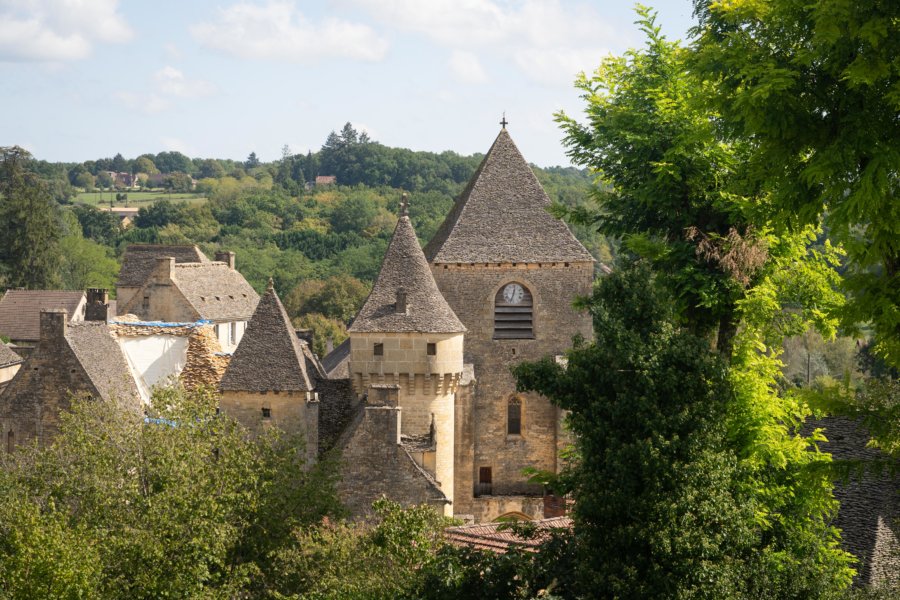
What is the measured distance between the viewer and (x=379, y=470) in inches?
1059

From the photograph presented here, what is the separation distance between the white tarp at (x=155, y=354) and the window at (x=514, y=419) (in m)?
10.1

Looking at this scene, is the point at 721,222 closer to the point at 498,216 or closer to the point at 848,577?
the point at 848,577

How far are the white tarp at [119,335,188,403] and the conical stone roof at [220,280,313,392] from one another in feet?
25.0

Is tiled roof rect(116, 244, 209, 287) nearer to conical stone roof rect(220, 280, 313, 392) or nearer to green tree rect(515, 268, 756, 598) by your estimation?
conical stone roof rect(220, 280, 313, 392)

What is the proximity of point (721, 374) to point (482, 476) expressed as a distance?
57.8 feet

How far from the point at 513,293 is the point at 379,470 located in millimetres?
10300

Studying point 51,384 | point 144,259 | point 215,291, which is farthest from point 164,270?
point 51,384

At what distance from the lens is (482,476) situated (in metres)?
35.8

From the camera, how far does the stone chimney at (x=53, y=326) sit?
1287 inches

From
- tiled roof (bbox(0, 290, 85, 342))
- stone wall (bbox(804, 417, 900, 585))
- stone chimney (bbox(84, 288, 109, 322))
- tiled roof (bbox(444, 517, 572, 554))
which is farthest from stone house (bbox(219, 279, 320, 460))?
tiled roof (bbox(0, 290, 85, 342))

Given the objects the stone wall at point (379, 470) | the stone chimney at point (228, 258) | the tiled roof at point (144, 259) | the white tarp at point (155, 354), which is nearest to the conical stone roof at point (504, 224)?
the white tarp at point (155, 354)

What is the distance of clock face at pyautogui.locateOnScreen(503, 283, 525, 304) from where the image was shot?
35.7m

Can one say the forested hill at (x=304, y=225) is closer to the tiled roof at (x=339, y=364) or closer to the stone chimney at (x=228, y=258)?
the stone chimney at (x=228, y=258)

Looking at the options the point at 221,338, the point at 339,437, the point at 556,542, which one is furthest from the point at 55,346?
the point at 221,338
